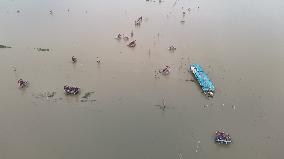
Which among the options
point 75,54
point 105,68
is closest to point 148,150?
point 105,68

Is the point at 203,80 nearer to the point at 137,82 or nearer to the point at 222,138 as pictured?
the point at 137,82

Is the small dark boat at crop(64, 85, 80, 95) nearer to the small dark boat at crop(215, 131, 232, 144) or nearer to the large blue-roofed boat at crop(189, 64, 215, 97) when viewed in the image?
the large blue-roofed boat at crop(189, 64, 215, 97)

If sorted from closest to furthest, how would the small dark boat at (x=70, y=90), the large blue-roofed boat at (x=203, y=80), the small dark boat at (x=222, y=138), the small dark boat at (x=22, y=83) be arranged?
the small dark boat at (x=222, y=138) < the small dark boat at (x=70, y=90) < the small dark boat at (x=22, y=83) < the large blue-roofed boat at (x=203, y=80)

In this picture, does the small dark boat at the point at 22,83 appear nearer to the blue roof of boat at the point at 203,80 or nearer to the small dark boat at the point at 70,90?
the small dark boat at the point at 70,90

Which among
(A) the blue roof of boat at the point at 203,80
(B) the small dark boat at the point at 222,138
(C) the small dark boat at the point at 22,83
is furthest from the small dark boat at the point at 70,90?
(B) the small dark boat at the point at 222,138

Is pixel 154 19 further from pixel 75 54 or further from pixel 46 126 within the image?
pixel 46 126

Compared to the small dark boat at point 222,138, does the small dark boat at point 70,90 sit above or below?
above

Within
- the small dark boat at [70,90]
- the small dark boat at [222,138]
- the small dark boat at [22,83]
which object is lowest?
the small dark boat at [222,138]

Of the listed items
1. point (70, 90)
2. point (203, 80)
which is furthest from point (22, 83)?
point (203, 80)
